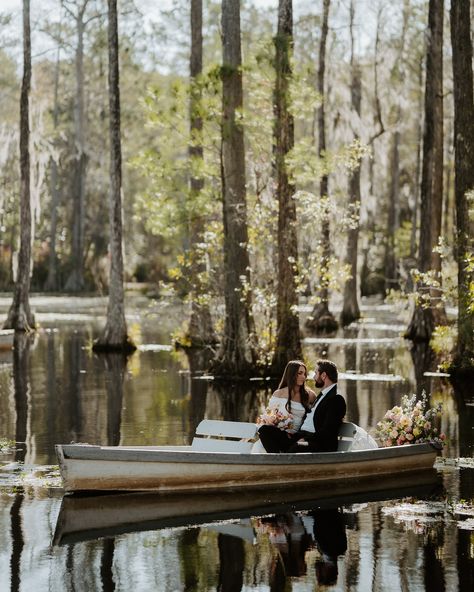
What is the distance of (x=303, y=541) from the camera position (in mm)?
8664

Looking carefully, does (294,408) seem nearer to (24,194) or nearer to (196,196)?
(196,196)

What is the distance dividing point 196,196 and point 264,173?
5.65 feet

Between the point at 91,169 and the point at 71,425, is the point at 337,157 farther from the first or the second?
the point at 91,169

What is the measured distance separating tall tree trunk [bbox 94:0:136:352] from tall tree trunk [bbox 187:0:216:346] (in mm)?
1633

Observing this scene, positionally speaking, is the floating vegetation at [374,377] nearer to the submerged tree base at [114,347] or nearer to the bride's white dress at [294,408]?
the submerged tree base at [114,347]

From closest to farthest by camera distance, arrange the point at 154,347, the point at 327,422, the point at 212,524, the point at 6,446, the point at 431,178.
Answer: the point at 212,524 → the point at 327,422 → the point at 6,446 → the point at 154,347 → the point at 431,178

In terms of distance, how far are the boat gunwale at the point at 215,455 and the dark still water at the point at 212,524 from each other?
0.28 meters

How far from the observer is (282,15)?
2017cm

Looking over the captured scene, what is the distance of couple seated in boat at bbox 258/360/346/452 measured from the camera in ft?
35.6

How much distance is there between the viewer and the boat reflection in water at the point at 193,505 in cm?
911

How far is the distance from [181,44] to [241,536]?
4861 centimetres

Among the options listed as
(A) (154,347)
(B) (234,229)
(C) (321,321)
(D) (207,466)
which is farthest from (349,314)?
(D) (207,466)

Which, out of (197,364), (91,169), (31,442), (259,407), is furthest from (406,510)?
(91,169)

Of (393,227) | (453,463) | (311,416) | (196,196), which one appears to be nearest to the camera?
(311,416)
